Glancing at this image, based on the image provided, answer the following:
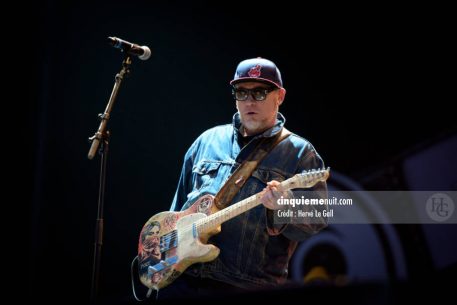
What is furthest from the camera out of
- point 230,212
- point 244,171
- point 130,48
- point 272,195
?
point 130,48

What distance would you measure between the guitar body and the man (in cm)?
6

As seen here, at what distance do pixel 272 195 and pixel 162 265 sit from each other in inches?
29.5

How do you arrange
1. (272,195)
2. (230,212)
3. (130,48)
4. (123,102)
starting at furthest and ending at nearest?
(123,102) < (130,48) < (230,212) < (272,195)

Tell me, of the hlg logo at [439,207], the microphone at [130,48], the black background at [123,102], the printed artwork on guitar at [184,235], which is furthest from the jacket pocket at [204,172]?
the hlg logo at [439,207]

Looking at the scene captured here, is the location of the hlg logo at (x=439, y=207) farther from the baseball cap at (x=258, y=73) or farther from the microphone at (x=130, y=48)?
the microphone at (x=130, y=48)

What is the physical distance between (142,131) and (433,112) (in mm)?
2012

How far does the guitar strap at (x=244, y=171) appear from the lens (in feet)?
10.7

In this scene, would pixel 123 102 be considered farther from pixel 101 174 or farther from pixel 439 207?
pixel 439 207

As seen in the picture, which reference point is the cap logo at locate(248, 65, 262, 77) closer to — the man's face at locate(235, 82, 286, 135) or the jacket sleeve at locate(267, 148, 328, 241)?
the man's face at locate(235, 82, 286, 135)

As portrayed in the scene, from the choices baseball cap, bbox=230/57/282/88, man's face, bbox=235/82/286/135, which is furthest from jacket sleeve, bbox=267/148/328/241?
baseball cap, bbox=230/57/282/88

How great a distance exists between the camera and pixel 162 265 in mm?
3324

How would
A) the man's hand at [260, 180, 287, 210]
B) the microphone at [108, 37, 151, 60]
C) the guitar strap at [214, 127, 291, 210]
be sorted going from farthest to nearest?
1. the microphone at [108, 37, 151, 60]
2. the guitar strap at [214, 127, 291, 210]
3. the man's hand at [260, 180, 287, 210]

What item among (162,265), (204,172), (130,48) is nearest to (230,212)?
(204,172)

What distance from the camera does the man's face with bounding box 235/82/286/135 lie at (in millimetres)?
3361
